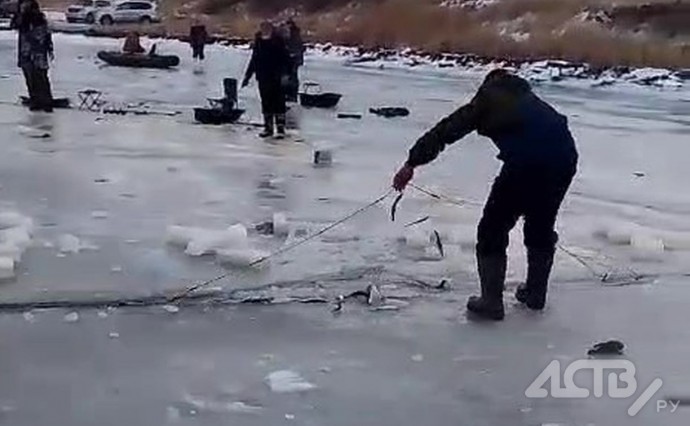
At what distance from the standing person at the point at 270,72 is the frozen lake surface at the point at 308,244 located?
1.39ft

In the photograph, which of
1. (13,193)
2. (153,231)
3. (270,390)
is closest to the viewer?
(270,390)

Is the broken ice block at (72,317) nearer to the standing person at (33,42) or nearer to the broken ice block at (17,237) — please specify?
the broken ice block at (17,237)

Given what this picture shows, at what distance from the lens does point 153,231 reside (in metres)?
11.9

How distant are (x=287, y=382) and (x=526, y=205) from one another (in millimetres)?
2189

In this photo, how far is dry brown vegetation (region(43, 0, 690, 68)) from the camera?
142 ft

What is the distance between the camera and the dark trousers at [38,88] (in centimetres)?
2292

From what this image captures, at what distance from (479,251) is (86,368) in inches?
101

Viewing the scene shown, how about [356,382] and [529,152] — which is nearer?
[356,382]

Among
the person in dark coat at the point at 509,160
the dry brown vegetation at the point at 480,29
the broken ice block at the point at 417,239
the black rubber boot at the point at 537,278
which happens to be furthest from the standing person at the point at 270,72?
the dry brown vegetation at the point at 480,29

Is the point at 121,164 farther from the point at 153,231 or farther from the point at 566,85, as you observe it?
the point at 566,85

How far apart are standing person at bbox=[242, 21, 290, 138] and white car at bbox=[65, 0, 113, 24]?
49491 mm

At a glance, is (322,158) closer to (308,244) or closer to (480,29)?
(308,244)

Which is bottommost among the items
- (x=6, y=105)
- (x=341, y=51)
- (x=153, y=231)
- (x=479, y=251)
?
(x=341, y=51)

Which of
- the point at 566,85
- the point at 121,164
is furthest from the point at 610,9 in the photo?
the point at 121,164
